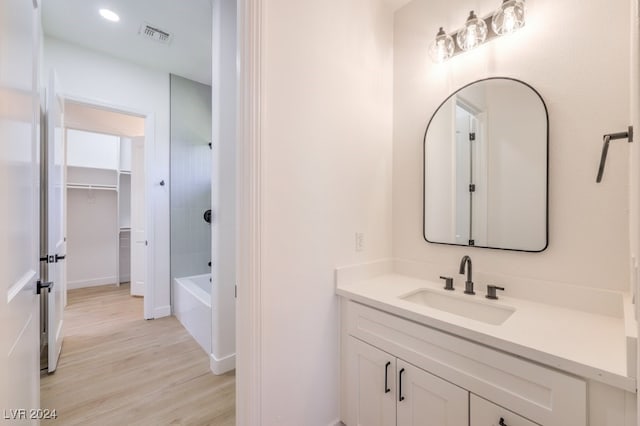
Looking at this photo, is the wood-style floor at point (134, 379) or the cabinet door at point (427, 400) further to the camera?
the wood-style floor at point (134, 379)

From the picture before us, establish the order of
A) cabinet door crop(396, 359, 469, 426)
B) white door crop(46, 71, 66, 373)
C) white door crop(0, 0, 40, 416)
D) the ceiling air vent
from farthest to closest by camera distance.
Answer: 1. the ceiling air vent
2. white door crop(46, 71, 66, 373)
3. cabinet door crop(396, 359, 469, 426)
4. white door crop(0, 0, 40, 416)

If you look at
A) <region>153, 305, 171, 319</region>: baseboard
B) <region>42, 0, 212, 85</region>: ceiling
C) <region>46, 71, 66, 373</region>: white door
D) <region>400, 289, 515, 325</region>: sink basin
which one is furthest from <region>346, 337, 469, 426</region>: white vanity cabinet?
<region>42, 0, 212, 85</region>: ceiling

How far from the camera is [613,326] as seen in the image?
1.05m

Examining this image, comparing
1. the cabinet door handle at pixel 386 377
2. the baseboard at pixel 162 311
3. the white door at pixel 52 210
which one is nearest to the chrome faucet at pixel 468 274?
the cabinet door handle at pixel 386 377

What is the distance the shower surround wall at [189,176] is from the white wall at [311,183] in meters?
2.48

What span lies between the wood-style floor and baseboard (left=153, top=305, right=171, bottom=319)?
104mm

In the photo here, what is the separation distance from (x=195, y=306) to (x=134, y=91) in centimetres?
241

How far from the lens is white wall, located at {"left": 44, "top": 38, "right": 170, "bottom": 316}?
257 cm

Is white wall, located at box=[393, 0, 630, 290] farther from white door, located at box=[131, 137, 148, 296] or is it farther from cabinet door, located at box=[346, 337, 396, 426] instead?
white door, located at box=[131, 137, 148, 296]

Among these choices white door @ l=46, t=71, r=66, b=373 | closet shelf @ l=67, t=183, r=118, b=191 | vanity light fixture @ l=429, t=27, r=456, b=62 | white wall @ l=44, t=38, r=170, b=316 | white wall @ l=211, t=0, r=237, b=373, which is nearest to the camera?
vanity light fixture @ l=429, t=27, r=456, b=62

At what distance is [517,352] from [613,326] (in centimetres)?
50

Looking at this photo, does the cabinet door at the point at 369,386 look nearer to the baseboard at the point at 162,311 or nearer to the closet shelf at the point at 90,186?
the baseboard at the point at 162,311

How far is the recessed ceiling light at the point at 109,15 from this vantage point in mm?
2209

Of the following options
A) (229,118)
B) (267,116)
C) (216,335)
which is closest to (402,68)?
(267,116)
